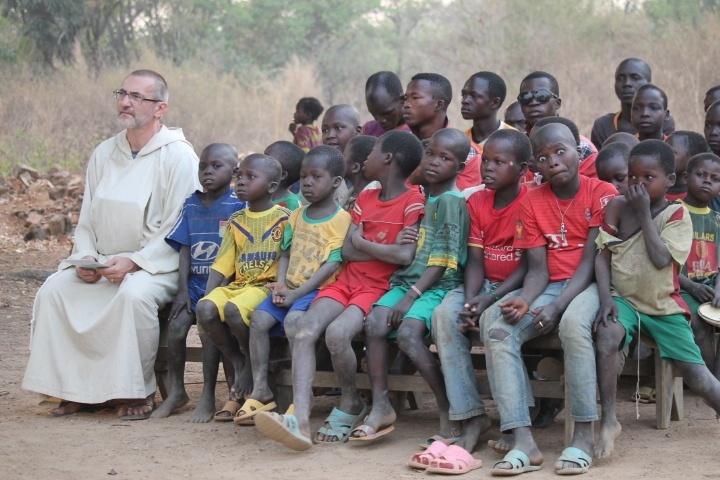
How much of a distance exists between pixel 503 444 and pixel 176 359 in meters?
2.10

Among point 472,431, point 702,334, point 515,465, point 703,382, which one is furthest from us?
point 702,334

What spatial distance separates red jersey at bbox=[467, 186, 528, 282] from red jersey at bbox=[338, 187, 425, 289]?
322 millimetres

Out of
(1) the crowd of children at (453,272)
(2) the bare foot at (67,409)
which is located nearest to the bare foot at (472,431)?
(1) the crowd of children at (453,272)

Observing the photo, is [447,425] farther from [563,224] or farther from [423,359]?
[563,224]

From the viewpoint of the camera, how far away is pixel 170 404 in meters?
5.96

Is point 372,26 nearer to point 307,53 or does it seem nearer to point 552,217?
point 307,53

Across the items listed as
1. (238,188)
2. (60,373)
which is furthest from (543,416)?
(60,373)

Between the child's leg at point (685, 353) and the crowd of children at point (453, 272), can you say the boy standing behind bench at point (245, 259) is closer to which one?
the crowd of children at point (453, 272)

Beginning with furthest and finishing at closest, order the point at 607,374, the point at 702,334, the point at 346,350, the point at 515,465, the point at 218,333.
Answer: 1. the point at 218,333
2. the point at 702,334
3. the point at 346,350
4. the point at 607,374
5. the point at 515,465

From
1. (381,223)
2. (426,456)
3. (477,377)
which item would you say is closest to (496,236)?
(381,223)

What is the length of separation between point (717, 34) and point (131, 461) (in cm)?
1388

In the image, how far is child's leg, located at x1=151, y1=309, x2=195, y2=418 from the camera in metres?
5.93

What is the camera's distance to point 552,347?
16.3ft

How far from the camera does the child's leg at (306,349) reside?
16.8 ft
